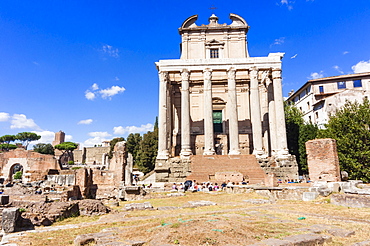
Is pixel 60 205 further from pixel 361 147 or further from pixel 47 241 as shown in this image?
→ pixel 361 147

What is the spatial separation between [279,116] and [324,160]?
1258 centimetres

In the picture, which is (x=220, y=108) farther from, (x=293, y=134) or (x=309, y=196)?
(x=309, y=196)

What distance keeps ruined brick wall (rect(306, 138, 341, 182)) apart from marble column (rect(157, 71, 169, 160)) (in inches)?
534

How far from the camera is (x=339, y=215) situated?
780 centimetres

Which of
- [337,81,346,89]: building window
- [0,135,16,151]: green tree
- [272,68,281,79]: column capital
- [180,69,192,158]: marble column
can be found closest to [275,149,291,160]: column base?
[272,68,281,79]: column capital

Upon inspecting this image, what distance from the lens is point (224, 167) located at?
858 inches

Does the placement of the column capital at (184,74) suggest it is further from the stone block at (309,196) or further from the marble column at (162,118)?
the stone block at (309,196)

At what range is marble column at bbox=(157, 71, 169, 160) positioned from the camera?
24.6 meters

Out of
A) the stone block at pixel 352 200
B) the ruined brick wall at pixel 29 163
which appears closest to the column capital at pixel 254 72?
the stone block at pixel 352 200

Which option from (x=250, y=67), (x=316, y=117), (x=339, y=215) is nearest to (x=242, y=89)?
(x=250, y=67)

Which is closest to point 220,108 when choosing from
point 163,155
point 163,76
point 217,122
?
point 217,122

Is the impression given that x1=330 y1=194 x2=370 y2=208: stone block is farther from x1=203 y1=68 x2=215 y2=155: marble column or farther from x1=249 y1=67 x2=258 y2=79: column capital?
x1=249 y1=67 x2=258 y2=79: column capital

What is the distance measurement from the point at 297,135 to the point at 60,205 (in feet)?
93.3

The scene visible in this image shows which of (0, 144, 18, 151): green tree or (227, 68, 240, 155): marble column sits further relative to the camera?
(0, 144, 18, 151): green tree
